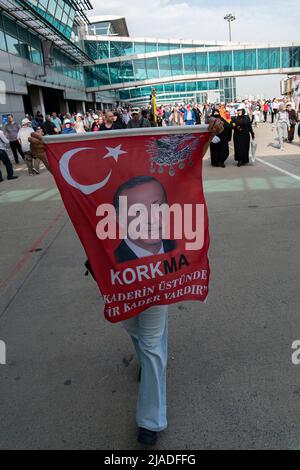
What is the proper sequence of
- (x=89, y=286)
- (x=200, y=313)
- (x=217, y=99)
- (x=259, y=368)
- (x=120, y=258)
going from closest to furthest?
(x=120, y=258) → (x=259, y=368) → (x=200, y=313) → (x=89, y=286) → (x=217, y=99)

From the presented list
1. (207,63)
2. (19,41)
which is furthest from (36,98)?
(207,63)

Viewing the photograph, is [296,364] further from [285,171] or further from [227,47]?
[227,47]

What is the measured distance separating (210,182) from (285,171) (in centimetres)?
224

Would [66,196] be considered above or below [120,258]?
above

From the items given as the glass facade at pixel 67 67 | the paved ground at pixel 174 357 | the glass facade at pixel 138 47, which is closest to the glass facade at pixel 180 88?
the glass facade at pixel 138 47

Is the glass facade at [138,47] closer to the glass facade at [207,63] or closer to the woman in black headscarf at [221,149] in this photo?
the glass facade at [207,63]

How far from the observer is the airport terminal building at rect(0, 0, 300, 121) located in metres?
23.3

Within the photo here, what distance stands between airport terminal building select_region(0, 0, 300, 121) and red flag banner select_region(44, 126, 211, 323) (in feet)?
64.5

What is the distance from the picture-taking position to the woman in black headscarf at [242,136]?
12.2 m

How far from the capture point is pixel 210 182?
10383 mm

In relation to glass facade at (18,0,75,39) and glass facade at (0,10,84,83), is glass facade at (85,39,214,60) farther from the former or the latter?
glass facade at (0,10,84,83)

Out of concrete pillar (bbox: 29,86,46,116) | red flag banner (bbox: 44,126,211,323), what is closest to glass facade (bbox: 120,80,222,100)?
concrete pillar (bbox: 29,86,46,116)

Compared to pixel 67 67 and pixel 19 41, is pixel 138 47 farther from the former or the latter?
pixel 19 41

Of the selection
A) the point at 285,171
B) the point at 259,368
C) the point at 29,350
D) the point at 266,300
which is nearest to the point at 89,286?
the point at 29,350
